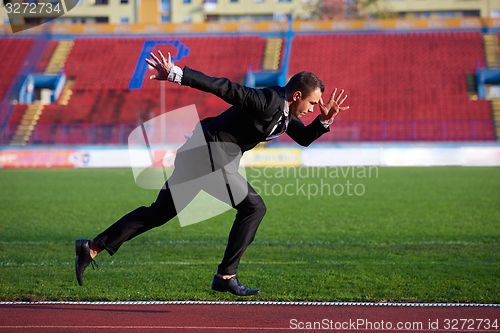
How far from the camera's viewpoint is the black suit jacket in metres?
4.22

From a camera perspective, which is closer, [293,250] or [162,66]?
[162,66]

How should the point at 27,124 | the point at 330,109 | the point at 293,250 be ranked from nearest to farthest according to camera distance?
the point at 330,109
the point at 293,250
the point at 27,124

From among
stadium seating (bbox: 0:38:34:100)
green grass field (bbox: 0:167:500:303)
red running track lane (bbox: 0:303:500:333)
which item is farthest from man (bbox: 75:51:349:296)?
stadium seating (bbox: 0:38:34:100)

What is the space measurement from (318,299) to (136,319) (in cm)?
179

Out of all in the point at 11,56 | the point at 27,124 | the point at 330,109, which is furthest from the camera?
the point at 11,56

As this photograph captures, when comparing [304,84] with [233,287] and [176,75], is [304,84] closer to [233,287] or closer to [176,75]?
[176,75]

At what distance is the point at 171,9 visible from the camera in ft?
206

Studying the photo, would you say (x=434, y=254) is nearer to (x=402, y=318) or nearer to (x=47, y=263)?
(x=402, y=318)

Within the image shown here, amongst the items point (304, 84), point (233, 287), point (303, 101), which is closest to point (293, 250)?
point (233, 287)

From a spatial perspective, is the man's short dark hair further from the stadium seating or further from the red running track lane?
the stadium seating

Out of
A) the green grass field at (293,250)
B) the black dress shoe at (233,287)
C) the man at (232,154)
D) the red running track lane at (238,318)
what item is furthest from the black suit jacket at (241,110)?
the green grass field at (293,250)

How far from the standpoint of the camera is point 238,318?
4.70 m

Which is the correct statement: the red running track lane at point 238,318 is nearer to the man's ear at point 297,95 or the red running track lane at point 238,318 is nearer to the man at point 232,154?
the man at point 232,154

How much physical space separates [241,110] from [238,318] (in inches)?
72.3
